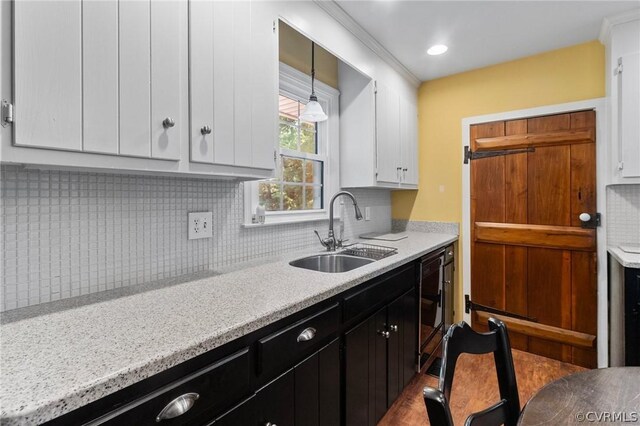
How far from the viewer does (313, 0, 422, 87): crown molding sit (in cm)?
197

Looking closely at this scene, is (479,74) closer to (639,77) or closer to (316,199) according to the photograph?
(639,77)

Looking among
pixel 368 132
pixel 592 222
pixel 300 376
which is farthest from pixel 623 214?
pixel 300 376

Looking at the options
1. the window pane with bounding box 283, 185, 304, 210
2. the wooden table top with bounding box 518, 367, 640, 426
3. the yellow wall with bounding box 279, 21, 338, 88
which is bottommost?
the wooden table top with bounding box 518, 367, 640, 426

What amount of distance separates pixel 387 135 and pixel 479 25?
96 cm

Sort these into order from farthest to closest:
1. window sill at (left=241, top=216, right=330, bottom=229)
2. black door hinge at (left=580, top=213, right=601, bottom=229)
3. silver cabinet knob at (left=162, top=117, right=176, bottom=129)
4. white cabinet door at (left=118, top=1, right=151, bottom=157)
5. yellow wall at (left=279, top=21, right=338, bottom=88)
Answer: black door hinge at (left=580, top=213, right=601, bottom=229)
yellow wall at (left=279, top=21, right=338, bottom=88)
window sill at (left=241, top=216, right=330, bottom=229)
silver cabinet knob at (left=162, top=117, right=176, bottom=129)
white cabinet door at (left=118, top=1, right=151, bottom=157)

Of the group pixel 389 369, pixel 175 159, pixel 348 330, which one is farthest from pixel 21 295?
pixel 389 369

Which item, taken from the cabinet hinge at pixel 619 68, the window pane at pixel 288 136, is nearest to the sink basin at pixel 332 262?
the window pane at pixel 288 136

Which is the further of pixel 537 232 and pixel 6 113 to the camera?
pixel 537 232

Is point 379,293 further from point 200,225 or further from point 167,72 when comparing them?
point 167,72

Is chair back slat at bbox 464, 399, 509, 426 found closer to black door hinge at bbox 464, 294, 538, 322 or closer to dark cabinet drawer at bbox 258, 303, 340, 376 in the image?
dark cabinet drawer at bbox 258, 303, 340, 376

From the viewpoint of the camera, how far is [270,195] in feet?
6.88

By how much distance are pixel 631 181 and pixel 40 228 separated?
315 centimetres

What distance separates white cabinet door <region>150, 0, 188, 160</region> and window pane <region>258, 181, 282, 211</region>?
873 millimetres


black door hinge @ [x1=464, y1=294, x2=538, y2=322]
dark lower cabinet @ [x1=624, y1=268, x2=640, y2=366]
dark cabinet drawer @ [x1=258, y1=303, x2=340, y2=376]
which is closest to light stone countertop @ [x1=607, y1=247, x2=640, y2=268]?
dark lower cabinet @ [x1=624, y1=268, x2=640, y2=366]
